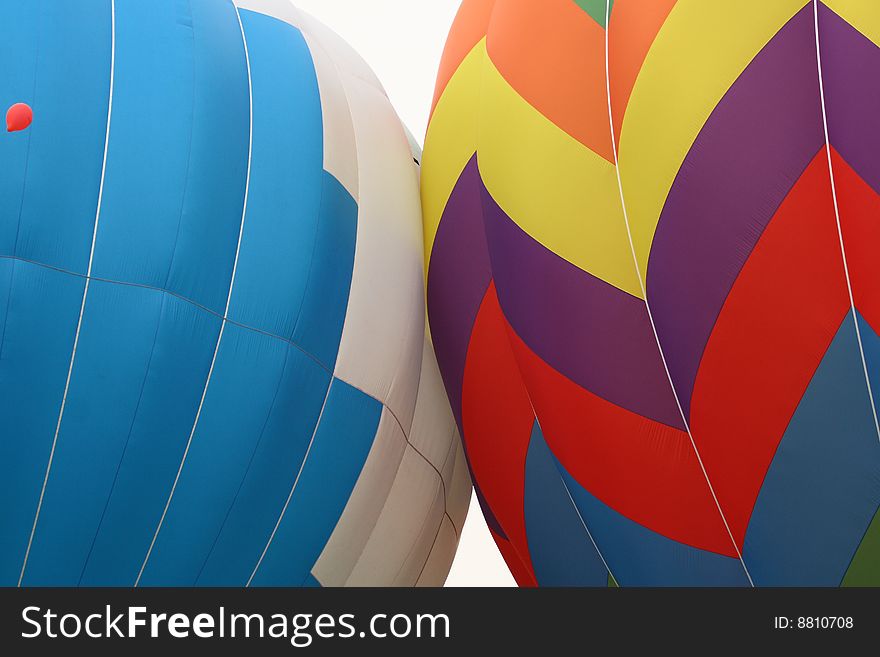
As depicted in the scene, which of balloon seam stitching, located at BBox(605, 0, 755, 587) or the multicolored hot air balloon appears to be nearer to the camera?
the multicolored hot air balloon

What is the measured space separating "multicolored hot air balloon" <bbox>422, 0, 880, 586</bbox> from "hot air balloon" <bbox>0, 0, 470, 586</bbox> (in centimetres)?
21

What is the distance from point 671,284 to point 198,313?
80 cm

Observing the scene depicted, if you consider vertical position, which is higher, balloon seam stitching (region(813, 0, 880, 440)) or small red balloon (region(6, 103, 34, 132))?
balloon seam stitching (region(813, 0, 880, 440))

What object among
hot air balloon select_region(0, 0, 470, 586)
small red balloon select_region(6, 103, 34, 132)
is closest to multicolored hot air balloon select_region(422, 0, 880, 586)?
hot air balloon select_region(0, 0, 470, 586)

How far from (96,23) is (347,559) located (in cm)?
109

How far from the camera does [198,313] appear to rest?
82.4 inches

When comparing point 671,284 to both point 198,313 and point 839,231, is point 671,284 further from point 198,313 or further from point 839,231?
point 198,313

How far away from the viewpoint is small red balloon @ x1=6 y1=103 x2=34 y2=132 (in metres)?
2.00

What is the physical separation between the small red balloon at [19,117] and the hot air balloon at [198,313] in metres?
0.02

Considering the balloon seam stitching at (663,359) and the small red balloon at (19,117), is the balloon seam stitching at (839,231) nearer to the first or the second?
the balloon seam stitching at (663,359)

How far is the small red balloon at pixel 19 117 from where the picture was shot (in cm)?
200

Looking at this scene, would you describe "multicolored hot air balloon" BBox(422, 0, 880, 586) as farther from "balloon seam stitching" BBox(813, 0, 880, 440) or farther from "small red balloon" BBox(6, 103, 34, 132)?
"small red balloon" BBox(6, 103, 34, 132)

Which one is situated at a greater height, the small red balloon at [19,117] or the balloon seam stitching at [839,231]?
the balloon seam stitching at [839,231]

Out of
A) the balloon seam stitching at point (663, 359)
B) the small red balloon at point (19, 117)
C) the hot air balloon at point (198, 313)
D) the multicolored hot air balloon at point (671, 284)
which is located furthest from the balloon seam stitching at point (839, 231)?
the small red balloon at point (19, 117)
